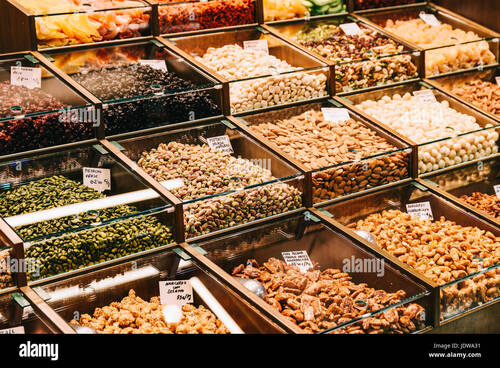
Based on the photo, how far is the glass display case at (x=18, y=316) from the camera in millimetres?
2826

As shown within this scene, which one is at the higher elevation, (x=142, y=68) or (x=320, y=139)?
(x=142, y=68)

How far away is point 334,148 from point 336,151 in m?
0.05

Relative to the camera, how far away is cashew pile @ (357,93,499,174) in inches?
163

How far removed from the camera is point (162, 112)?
384 centimetres

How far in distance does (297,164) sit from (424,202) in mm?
778

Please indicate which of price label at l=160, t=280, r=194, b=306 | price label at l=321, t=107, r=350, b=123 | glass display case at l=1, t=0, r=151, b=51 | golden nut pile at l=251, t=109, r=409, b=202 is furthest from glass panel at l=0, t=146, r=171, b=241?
price label at l=321, t=107, r=350, b=123

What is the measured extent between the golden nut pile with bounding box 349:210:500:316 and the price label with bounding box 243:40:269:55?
1.38 meters

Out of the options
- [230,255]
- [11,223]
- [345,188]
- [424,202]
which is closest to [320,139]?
[345,188]

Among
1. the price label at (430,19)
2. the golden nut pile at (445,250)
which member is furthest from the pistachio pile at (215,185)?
the price label at (430,19)

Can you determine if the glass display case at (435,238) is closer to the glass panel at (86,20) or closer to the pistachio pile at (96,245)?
the pistachio pile at (96,245)

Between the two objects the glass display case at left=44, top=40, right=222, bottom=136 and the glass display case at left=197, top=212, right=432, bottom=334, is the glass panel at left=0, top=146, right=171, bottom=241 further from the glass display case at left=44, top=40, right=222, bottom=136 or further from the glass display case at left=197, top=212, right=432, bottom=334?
the glass display case at left=197, top=212, right=432, bottom=334

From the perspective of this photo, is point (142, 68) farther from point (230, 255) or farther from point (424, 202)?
point (424, 202)

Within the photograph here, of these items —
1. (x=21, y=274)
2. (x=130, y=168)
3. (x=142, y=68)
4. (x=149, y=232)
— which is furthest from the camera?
(x=142, y=68)

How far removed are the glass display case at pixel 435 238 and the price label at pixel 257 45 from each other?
1.27 metres
